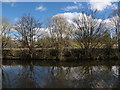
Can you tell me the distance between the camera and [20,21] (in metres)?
21.3

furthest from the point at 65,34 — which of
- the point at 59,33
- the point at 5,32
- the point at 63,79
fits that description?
the point at 63,79

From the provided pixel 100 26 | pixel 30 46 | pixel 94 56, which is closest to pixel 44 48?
pixel 30 46

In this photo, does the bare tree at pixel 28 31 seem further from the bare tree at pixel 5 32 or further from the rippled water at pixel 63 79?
the rippled water at pixel 63 79

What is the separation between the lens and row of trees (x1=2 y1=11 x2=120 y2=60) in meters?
19.9

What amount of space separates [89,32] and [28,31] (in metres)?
7.91

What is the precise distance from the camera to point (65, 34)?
20141 millimetres

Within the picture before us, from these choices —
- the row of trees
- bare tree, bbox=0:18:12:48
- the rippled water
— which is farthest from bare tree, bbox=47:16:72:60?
the rippled water

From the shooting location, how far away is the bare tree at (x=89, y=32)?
1992 centimetres

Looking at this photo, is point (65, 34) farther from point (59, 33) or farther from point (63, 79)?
point (63, 79)

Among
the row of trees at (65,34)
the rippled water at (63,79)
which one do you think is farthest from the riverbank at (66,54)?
the rippled water at (63,79)

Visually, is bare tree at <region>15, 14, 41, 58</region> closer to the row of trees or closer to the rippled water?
the row of trees

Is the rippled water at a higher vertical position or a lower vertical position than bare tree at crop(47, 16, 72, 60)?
lower

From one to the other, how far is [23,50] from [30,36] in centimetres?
204

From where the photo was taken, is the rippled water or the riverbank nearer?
the rippled water
